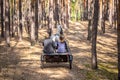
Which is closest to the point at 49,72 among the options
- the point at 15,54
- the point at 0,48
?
the point at 15,54

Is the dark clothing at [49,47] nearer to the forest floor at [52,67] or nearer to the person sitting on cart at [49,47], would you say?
the person sitting on cart at [49,47]

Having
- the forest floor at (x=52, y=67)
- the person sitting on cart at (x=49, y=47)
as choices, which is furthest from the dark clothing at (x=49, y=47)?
the forest floor at (x=52, y=67)

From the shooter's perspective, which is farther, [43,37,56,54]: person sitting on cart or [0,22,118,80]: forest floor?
[43,37,56,54]: person sitting on cart

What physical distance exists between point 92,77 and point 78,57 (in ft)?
18.6

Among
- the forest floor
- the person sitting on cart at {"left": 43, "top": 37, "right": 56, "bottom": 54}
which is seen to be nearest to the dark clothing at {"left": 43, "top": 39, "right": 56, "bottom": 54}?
the person sitting on cart at {"left": 43, "top": 37, "right": 56, "bottom": 54}

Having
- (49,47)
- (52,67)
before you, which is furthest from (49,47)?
(52,67)

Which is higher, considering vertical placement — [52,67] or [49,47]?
[49,47]

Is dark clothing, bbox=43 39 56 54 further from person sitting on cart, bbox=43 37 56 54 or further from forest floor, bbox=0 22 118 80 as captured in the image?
forest floor, bbox=0 22 118 80

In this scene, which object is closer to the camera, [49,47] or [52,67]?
[49,47]

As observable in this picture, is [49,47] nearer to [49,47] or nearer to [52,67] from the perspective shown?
[49,47]

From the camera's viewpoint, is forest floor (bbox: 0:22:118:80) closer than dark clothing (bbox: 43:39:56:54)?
Yes

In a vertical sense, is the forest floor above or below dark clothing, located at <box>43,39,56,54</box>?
below

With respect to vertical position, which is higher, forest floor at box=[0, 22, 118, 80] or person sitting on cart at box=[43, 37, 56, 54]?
person sitting on cart at box=[43, 37, 56, 54]

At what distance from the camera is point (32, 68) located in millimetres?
16406
